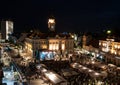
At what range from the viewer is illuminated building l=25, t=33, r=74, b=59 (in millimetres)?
48781

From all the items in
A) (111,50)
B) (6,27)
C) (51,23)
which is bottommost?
(111,50)

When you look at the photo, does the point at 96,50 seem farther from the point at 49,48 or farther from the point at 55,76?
the point at 55,76

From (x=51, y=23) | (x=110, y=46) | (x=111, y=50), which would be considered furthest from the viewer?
(x=51, y=23)

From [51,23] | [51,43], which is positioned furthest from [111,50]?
[51,23]

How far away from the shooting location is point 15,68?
3341 centimetres

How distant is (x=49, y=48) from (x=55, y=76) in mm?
23298

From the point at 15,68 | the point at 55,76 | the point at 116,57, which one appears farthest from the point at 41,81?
the point at 116,57

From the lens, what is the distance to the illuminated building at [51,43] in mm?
48781

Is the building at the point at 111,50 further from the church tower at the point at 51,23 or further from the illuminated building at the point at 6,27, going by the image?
the illuminated building at the point at 6,27

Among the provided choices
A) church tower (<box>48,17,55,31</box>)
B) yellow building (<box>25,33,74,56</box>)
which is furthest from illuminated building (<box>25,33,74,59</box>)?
church tower (<box>48,17,55,31</box>)

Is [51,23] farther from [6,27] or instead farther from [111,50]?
[6,27]

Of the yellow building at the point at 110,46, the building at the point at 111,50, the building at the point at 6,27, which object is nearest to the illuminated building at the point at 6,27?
the building at the point at 6,27

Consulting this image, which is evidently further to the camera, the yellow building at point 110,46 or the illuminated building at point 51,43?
the illuminated building at point 51,43

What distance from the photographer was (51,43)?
164 feet
